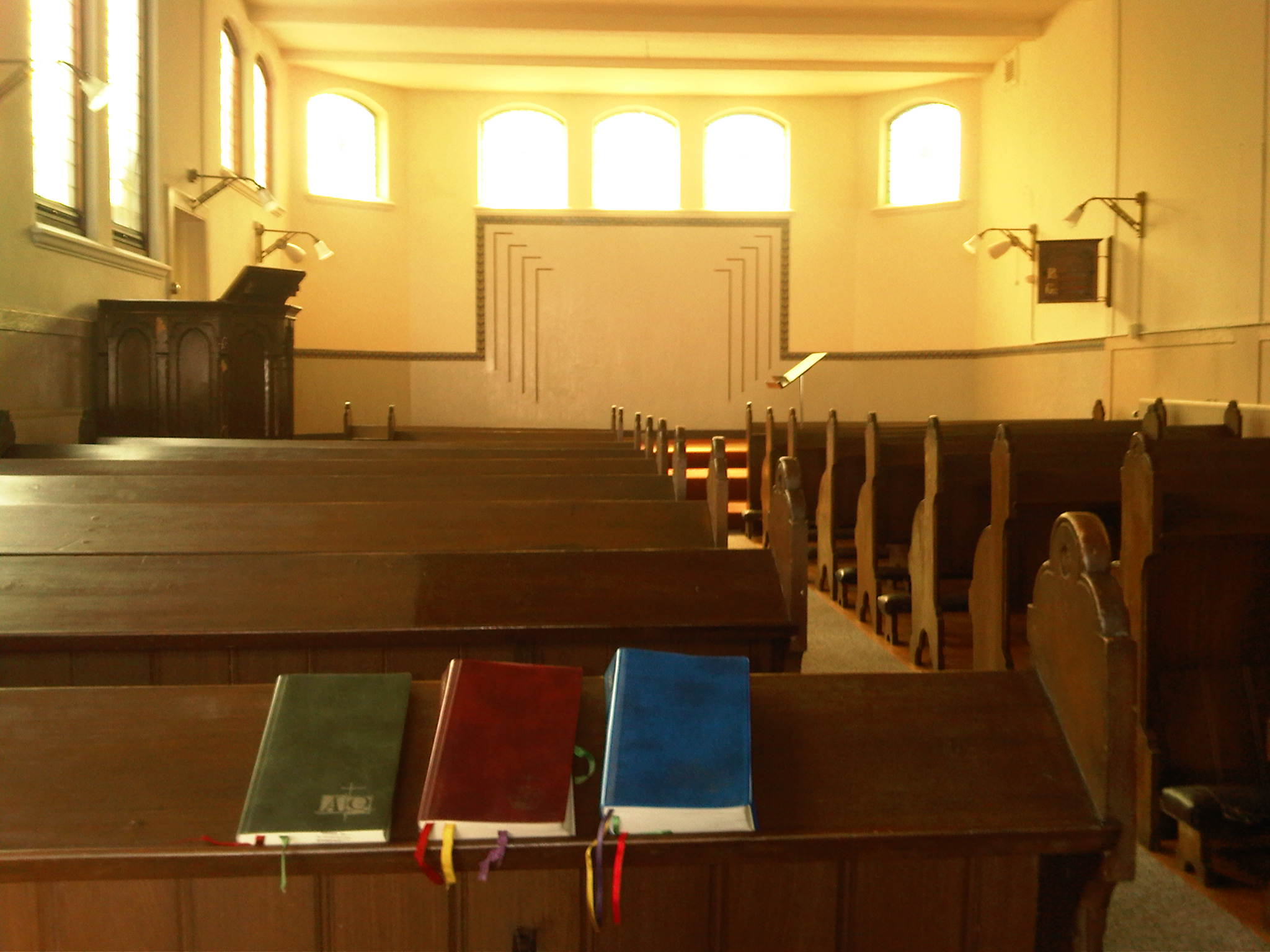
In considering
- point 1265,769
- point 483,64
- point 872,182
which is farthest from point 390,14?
point 1265,769

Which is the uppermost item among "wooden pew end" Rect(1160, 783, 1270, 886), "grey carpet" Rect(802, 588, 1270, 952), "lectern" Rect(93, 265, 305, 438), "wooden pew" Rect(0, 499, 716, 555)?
"lectern" Rect(93, 265, 305, 438)

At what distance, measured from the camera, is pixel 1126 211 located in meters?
9.02

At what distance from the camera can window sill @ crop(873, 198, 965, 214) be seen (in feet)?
40.5

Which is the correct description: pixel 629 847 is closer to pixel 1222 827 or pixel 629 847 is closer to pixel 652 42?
pixel 1222 827

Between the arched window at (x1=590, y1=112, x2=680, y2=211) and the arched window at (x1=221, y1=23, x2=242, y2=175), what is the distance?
399 centimetres

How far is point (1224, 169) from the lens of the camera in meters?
7.52

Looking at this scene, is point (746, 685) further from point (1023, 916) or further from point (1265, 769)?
point (1265, 769)

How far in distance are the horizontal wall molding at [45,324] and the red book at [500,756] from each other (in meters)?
5.59

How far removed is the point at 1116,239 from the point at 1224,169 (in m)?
1.67

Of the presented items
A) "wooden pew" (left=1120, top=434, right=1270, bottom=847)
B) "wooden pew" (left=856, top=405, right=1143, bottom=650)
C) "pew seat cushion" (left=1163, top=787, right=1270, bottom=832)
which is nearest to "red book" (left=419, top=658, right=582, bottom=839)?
"pew seat cushion" (left=1163, top=787, right=1270, bottom=832)

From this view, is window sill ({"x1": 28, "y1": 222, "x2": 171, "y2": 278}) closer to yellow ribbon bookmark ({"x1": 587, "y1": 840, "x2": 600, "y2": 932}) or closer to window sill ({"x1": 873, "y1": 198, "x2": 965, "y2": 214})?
yellow ribbon bookmark ({"x1": 587, "y1": 840, "x2": 600, "y2": 932})

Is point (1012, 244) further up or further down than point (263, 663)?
further up

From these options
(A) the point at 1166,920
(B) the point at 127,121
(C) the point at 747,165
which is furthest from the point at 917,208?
(A) the point at 1166,920

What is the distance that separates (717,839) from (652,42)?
36.0 feet
